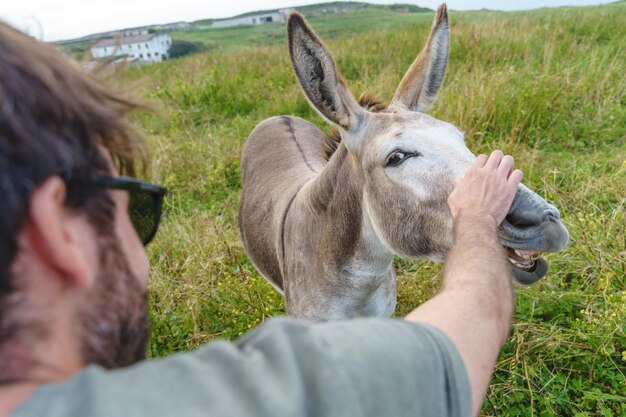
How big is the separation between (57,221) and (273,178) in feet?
9.78

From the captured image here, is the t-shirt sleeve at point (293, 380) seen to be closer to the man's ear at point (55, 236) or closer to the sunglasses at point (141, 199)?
the man's ear at point (55, 236)

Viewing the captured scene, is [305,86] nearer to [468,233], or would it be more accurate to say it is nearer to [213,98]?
[468,233]

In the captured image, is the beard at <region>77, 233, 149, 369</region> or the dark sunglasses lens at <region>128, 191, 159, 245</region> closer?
the beard at <region>77, 233, 149, 369</region>

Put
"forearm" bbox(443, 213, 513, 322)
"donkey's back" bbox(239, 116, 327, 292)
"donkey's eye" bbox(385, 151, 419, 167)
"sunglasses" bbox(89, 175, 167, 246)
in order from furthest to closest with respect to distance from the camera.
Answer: "donkey's back" bbox(239, 116, 327, 292), "donkey's eye" bbox(385, 151, 419, 167), "forearm" bbox(443, 213, 513, 322), "sunglasses" bbox(89, 175, 167, 246)

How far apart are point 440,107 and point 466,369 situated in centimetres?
475

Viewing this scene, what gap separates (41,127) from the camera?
31.6 inches

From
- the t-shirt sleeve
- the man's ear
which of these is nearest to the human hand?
the t-shirt sleeve

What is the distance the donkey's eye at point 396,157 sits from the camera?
197 centimetres

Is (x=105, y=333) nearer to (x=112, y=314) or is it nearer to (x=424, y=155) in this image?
(x=112, y=314)

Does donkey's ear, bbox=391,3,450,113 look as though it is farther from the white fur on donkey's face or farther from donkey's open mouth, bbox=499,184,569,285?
donkey's open mouth, bbox=499,184,569,285

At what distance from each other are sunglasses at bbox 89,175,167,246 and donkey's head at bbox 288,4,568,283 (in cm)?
101

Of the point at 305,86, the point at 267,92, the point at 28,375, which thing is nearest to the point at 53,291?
the point at 28,375

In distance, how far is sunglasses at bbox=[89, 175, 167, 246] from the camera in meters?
0.95

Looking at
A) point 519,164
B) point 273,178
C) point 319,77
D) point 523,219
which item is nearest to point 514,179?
point 523,219
